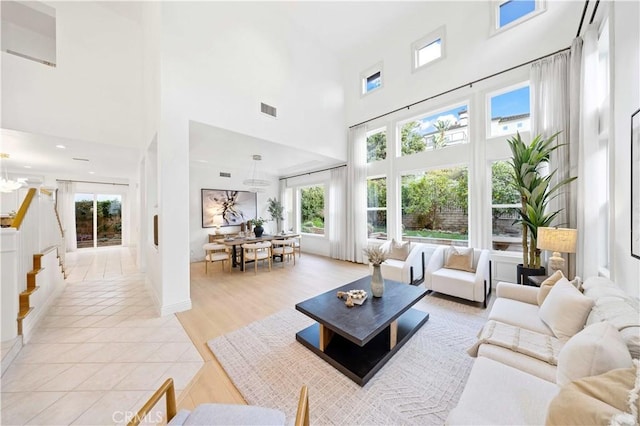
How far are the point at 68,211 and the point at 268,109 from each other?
8306 millimetres

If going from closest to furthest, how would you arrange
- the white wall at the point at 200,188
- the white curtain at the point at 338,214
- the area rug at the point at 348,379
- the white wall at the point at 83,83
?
the area rug at the point at 348,379 < the white wall at the point at 83,83 < the white curtain at the point at 338,214 < the white wall at the point at 200,188

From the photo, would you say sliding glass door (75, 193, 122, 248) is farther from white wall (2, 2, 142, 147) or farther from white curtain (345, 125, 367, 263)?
white curtain (345, 125, 367, 263)

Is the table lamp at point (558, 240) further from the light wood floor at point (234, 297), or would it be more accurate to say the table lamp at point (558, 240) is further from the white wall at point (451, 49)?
the light wood floor at point (234, 297)

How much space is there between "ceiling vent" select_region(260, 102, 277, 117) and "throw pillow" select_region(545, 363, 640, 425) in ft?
14.8

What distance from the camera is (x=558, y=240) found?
253cm

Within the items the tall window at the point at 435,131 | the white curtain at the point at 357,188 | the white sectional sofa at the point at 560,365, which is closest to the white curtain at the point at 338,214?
the white curtain at the point at 357,188

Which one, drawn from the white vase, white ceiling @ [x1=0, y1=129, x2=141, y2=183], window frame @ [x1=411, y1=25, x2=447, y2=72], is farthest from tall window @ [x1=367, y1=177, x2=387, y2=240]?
white ceiling @ [x1=0, y1=129, x2=141, y2=183]

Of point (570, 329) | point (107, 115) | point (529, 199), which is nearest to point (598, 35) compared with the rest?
point (529, 199)

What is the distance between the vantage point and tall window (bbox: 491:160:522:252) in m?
3.67

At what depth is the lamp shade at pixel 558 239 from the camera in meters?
2.47

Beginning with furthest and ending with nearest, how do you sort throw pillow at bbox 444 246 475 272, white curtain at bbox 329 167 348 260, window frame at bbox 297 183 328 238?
window frame at bbox 297 183 328 238 < white curtain at bbox 329 167 348 260 < throw pillow at bbox 444 246 475 272

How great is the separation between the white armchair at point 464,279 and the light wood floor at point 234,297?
1.61 metres

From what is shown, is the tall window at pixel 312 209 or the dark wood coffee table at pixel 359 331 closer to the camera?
the dark wood coffee table at pixel 359 331

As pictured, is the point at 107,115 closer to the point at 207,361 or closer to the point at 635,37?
the point at 207,361
